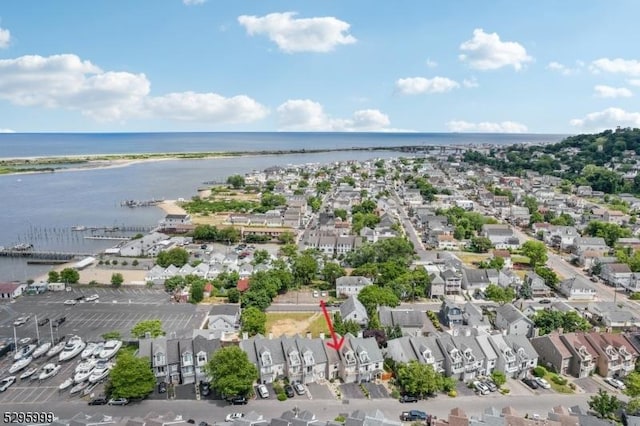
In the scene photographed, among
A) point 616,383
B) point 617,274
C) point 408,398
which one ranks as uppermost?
point 617,274

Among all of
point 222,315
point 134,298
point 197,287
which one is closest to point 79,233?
point 134,298

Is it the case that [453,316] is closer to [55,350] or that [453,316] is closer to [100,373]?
[100,373]

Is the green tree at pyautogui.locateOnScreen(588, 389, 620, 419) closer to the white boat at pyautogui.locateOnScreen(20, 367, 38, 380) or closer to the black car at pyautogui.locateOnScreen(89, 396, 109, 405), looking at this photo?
the black car at pyautogui.locateOnScreen(89, 396, 109, 405)

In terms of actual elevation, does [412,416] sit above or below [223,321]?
below

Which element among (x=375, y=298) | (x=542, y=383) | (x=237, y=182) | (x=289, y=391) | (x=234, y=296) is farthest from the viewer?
(x=237, y=182)

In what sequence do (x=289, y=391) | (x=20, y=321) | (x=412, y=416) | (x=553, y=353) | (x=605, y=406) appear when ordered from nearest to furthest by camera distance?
1. (x=605, y=406)
2. (x=412, y=416)
3. (x=289, y=391)
4. (x=553, y=353)
5. (x=20, y=321)

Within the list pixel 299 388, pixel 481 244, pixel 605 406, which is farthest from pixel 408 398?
pixel 481 244
